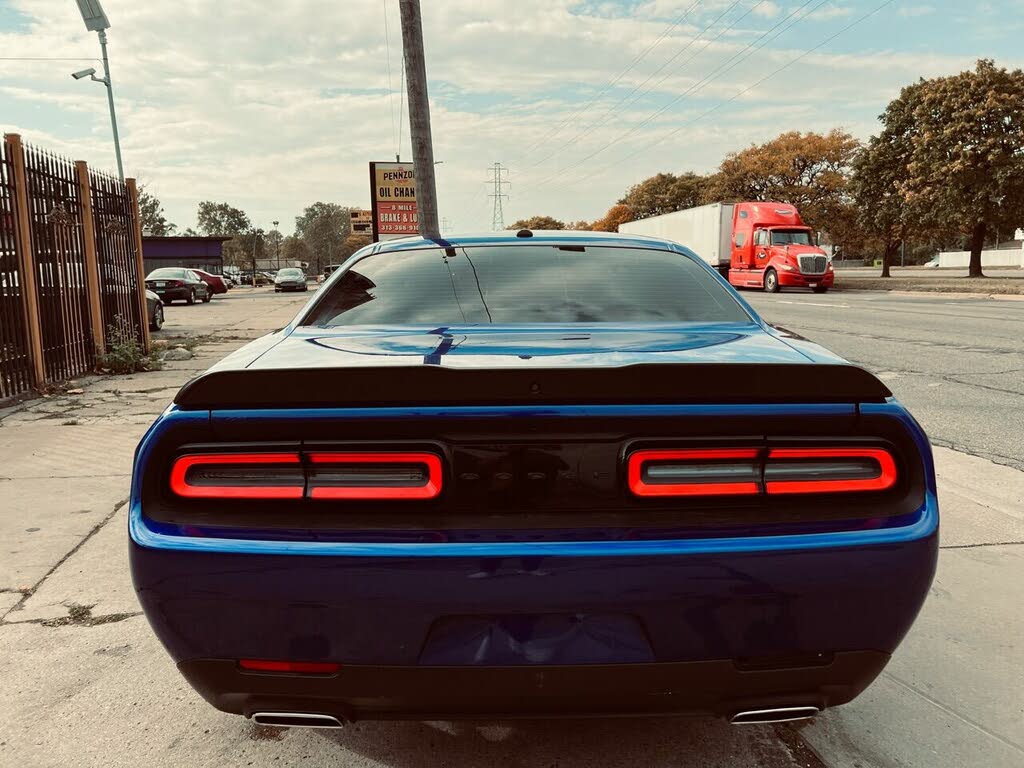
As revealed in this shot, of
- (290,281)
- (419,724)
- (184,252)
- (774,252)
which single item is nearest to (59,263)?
(419,724)

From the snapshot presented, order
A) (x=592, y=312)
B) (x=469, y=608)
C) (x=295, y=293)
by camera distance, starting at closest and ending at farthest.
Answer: (x=469, y=608) < (x=592, y=312) < (x=295, y=293)

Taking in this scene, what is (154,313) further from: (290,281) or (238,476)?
(290,281)

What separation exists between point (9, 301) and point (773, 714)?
8.38 m

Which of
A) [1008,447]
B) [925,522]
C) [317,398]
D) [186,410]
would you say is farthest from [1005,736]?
[1008,447]

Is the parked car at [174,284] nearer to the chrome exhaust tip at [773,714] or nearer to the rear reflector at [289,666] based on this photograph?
the rear reflector at [289,666]

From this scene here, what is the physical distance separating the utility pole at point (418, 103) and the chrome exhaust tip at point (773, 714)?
40.8 ft

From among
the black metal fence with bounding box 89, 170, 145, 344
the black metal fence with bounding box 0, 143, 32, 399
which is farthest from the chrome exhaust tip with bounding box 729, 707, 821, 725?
the black metal fence with bounding box 89, 170, 145, 344

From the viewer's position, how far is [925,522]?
1778 mm

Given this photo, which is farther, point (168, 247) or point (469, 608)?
point (168, 247)

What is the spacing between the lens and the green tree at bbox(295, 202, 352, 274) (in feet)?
429

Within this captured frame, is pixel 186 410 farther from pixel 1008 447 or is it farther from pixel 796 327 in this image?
pixel 796 327

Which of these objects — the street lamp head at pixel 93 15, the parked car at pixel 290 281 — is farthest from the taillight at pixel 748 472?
the parked car at pixel 290 281

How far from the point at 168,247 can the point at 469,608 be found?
2807 inches

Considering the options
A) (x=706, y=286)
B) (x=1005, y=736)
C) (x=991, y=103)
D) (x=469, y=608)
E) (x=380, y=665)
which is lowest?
(x=1005, y=736)
